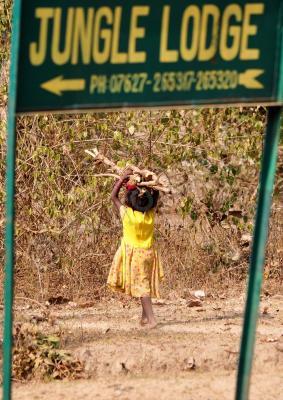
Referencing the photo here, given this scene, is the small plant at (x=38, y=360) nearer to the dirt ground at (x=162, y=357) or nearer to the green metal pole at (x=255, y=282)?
the dirt ground at (x=162, y=357)

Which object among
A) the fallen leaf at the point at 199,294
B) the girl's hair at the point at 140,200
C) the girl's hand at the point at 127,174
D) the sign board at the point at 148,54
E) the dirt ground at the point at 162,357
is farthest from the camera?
the fallen leaf at the point at 199,294

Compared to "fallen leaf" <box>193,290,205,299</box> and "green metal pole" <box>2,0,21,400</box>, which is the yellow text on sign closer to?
"green metal pole" <box>2,0,21,400</box>

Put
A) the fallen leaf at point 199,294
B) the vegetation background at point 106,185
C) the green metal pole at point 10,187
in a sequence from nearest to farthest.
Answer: the green metal pole at point 10,187 → the vegetation background at point 106,185 → the fallen leaf at point 199,294

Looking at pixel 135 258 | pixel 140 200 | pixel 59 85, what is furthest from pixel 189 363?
pixel 59 85

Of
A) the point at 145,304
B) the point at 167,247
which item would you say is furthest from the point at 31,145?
the point at 145,304

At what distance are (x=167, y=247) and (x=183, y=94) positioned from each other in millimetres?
7211

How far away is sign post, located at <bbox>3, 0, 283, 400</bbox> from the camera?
4.66 m

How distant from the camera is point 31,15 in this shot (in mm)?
4645

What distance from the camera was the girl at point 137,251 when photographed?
9.45m

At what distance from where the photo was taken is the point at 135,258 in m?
9.51

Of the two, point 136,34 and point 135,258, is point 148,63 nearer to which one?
point 136,34

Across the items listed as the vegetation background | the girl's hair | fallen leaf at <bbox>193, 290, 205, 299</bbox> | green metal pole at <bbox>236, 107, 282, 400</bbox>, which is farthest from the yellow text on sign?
fallen leaf at <bbox>193, 290, 205, 299</bbox>

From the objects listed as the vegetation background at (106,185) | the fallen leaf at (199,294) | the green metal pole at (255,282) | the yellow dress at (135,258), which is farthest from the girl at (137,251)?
the green metal pole at (255,282)

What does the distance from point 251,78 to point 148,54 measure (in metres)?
0.49
